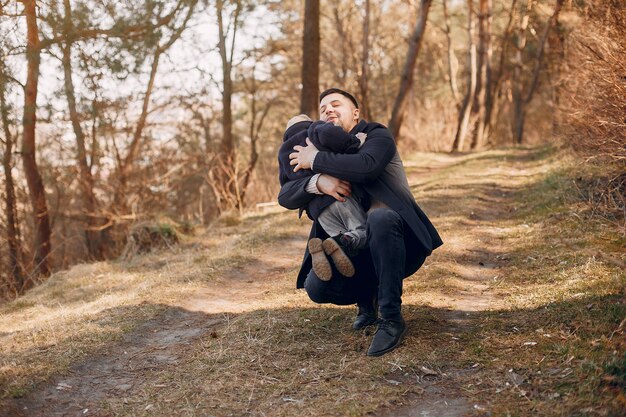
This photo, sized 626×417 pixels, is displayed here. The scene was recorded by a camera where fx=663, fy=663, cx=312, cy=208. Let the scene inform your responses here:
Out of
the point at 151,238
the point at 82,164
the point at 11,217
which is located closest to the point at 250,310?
the point at 151,238

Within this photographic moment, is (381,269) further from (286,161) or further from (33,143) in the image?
(33,143)

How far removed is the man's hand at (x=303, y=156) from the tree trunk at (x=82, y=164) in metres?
7.32

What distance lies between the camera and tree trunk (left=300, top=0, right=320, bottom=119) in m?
12.5

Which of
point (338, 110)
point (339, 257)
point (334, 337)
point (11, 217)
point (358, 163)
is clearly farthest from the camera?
point (11, 217)

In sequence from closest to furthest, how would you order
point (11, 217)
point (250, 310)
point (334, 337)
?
point (334, 337)
point (250, 310)
point (11, 217)

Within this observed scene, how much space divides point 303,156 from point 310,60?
898cm

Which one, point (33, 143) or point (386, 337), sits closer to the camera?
point (386, 337)

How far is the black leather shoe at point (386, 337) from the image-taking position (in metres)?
3.82

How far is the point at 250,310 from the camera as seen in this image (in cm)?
520

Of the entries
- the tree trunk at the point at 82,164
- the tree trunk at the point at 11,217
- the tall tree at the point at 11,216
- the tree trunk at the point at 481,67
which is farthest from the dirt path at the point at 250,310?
the tree trunk at the point at 481,67

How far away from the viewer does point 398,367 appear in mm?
3639

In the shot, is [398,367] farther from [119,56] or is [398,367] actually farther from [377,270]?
[119,56]

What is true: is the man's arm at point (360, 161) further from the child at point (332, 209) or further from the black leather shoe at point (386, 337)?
the black leather shoe at point (386, 337)

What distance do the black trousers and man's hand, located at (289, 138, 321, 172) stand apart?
0.51 meters
